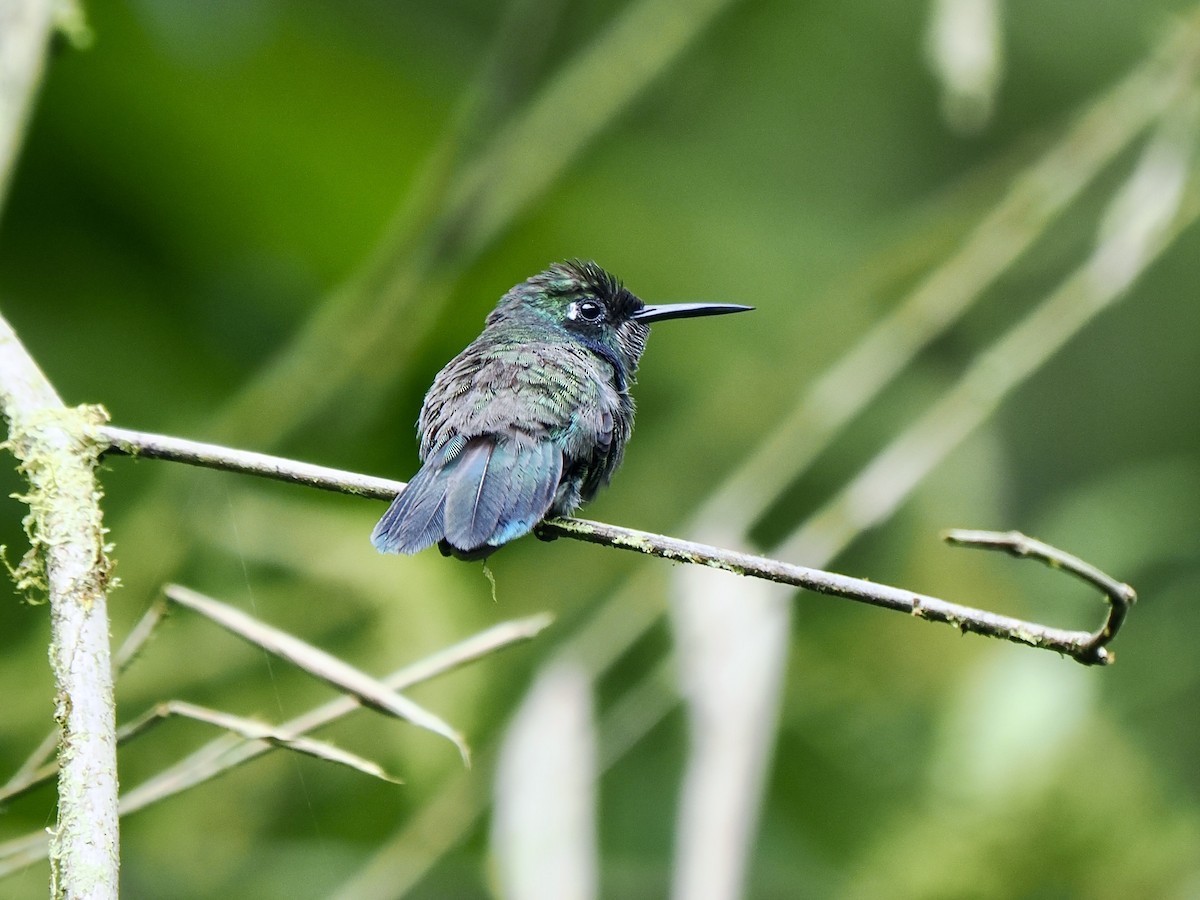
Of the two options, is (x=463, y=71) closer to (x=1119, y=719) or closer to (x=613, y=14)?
(x=613, y=14)

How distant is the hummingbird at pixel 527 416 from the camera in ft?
7.75

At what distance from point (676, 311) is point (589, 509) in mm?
1881

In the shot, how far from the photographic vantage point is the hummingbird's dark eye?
356 cm

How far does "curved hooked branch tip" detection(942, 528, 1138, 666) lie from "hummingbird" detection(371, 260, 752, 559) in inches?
44.7

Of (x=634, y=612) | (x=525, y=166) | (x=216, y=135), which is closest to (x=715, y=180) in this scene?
(x=216, y=135)

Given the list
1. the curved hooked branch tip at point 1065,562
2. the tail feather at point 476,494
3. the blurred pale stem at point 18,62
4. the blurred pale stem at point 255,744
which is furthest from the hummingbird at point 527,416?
the curved hooked branch tip at point 1065,562

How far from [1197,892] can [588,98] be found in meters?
2.93

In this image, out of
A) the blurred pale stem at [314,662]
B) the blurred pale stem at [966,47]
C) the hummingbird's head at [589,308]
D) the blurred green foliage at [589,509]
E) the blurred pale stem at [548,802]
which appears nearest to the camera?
the blurred pale stem at [314,662]

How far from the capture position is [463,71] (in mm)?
6270

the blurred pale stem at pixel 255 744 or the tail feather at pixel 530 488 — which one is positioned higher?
the tail feather at pixel 530 488

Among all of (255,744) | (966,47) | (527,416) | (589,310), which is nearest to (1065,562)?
(255,744)

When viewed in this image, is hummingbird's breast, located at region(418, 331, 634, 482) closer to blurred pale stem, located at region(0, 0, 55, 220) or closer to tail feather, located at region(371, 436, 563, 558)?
tail feather, located at region(371, 436, 563, 558)

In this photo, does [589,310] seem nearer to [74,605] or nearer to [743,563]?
[743,563]

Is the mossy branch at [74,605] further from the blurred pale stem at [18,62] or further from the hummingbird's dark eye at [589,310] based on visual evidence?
the hummingbird's dark eye at [589,310]
